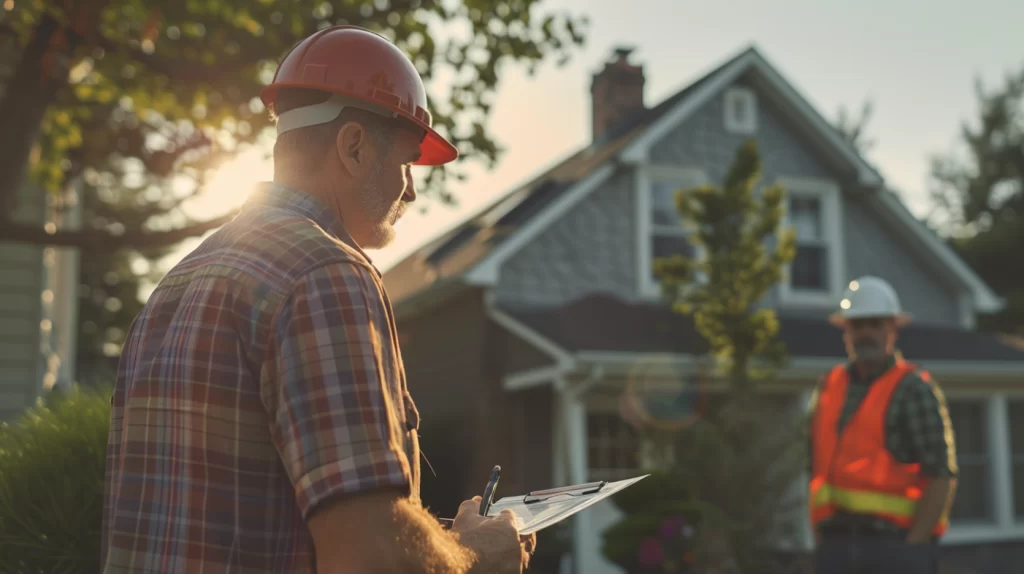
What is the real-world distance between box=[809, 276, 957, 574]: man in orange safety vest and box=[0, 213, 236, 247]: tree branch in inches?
183

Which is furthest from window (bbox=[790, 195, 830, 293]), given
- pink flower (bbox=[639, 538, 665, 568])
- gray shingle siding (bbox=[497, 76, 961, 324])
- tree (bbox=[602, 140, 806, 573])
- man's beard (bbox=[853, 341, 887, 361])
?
man's beard (bbox=[853, 341, 887, 361])

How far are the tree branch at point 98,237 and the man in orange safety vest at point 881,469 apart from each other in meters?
4.64

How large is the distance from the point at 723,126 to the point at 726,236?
4644 millimetres

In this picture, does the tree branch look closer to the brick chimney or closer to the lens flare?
the lens flare

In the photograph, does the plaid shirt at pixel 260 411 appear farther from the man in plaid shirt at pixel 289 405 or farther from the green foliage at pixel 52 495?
the green foliage at pixel 52 495

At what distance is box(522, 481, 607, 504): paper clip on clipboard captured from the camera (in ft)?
7.05

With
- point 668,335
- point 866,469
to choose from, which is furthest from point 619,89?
point 866,469

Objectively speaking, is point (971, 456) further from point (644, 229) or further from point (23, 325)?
point (23, 325)

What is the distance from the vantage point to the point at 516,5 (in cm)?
1048

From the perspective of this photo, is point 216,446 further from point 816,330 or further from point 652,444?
point 816,330

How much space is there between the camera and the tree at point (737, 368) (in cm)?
1138

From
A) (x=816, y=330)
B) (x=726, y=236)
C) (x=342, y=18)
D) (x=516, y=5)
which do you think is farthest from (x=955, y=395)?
(x=342, y=18)

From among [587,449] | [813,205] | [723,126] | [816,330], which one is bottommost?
[587,449]

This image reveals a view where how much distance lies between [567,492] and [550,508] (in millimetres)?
129
